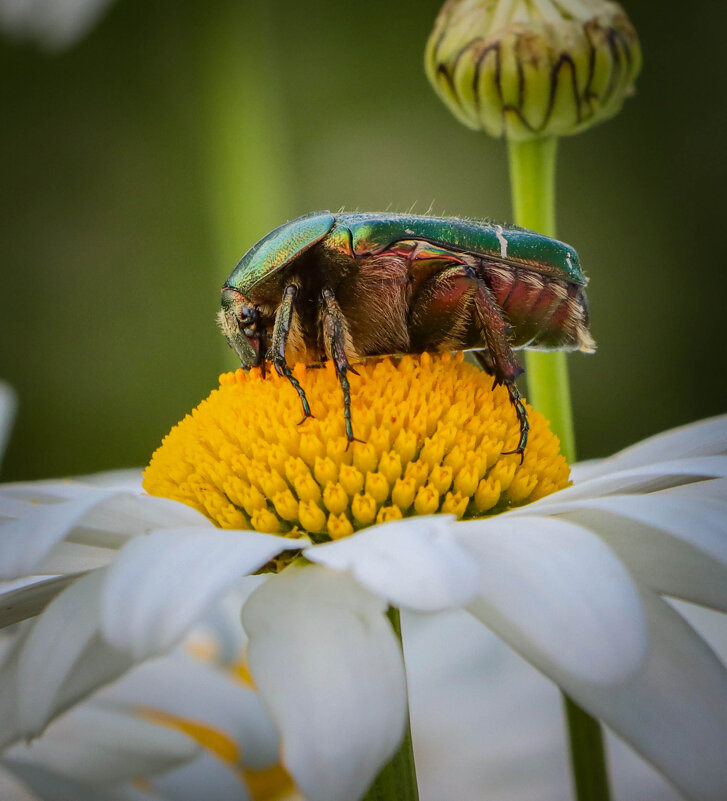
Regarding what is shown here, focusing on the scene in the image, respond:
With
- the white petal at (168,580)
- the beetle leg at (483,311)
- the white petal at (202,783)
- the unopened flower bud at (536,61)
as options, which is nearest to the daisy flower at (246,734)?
the white petal at (202,783)

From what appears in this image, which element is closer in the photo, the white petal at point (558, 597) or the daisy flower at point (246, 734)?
the white petal at point (558, 597)

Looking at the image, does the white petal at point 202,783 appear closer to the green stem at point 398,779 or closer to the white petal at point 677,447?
the green stem at point 398,779

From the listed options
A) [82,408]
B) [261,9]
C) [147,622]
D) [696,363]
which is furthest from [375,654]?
[82,408]

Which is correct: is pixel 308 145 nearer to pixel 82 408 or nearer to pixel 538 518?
pixel 82 408

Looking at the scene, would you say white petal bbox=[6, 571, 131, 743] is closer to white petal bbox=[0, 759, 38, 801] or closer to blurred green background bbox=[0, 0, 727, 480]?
white petal bbox=[0, 759, 38, 801]

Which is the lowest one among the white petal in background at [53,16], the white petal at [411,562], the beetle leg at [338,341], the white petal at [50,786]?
the white petal at [50,786]

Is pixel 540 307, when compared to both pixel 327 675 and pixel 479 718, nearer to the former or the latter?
pixel 327 675
